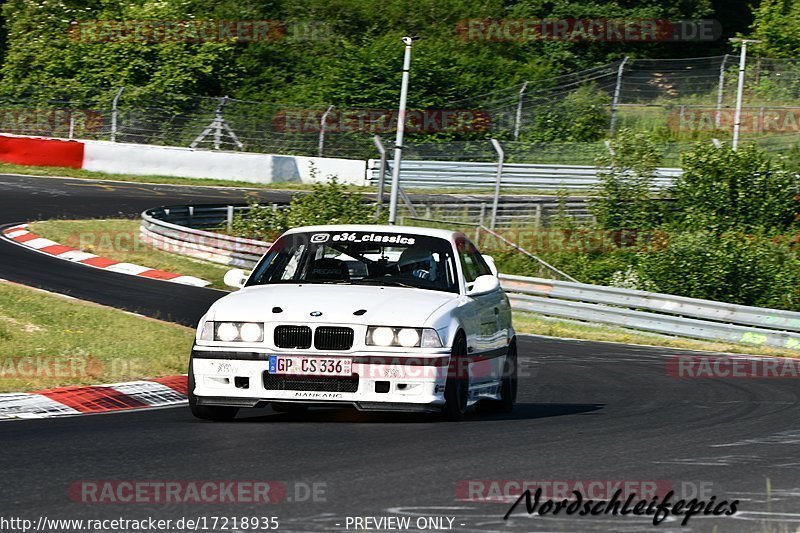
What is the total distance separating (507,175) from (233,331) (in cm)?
2759

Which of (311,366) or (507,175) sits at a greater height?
(311,366)

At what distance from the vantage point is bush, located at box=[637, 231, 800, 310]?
2600cm

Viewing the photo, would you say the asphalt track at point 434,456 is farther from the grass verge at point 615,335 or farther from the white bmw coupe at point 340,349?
the grass verge at point 615,335

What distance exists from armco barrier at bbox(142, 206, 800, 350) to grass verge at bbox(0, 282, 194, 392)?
863 centimetres

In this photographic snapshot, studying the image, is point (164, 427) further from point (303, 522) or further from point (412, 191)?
point (412, 191)

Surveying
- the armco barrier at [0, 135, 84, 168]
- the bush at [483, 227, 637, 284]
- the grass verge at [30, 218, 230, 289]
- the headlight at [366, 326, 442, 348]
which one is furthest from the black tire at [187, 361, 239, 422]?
the armco barrier at [0, 135, 84, 168]

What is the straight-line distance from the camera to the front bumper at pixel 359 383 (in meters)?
8.73

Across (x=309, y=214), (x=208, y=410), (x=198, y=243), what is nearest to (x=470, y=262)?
(x=208, y=410)

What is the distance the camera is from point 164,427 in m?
8.83

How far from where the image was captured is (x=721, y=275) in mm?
25953

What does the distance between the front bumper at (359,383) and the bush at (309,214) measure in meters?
17.9

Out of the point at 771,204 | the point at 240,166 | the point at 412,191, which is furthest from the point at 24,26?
the point at 771,204

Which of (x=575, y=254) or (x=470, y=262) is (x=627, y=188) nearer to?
(x=575, y=254)

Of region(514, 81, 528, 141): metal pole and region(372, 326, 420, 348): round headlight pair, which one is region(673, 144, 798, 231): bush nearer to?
region(514, 81, 528, 141): metal pole
